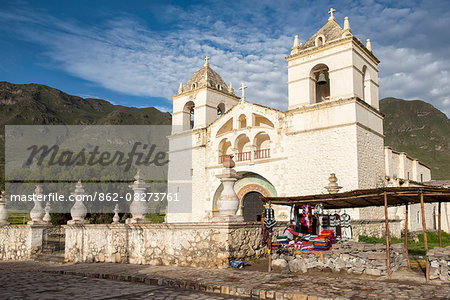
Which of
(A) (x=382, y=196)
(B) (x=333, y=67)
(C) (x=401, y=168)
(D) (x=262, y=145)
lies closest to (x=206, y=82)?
(D) (x=262, y=145)

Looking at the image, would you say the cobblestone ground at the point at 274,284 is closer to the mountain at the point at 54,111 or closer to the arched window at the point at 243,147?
the arched window at the point at 243,147

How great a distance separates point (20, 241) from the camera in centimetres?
1529

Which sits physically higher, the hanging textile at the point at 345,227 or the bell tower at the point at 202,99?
the bell tower at the point at 202,99

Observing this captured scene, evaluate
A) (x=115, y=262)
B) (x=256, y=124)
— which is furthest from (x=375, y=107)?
(x=115, y=262)

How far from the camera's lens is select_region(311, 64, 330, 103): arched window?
18656 mm

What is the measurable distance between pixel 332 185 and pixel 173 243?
27.4 feet

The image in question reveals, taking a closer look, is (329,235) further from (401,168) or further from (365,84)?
(401,168)

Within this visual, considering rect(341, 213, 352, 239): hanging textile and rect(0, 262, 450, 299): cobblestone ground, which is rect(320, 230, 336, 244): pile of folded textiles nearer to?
rect(0, 262, 450, 299): cobblestone ground

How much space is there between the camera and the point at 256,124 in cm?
2141

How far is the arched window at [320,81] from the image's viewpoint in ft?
61.2

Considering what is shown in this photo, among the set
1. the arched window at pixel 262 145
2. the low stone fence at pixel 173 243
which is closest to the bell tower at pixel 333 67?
the arched window at pixel 262 145

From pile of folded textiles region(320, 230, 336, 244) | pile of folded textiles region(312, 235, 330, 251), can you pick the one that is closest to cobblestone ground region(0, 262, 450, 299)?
pile of folded textiles region(312, 235, 330, 251)

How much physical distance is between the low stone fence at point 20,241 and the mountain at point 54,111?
7611cm

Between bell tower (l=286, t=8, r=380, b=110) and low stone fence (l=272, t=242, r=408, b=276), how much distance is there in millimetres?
10446
